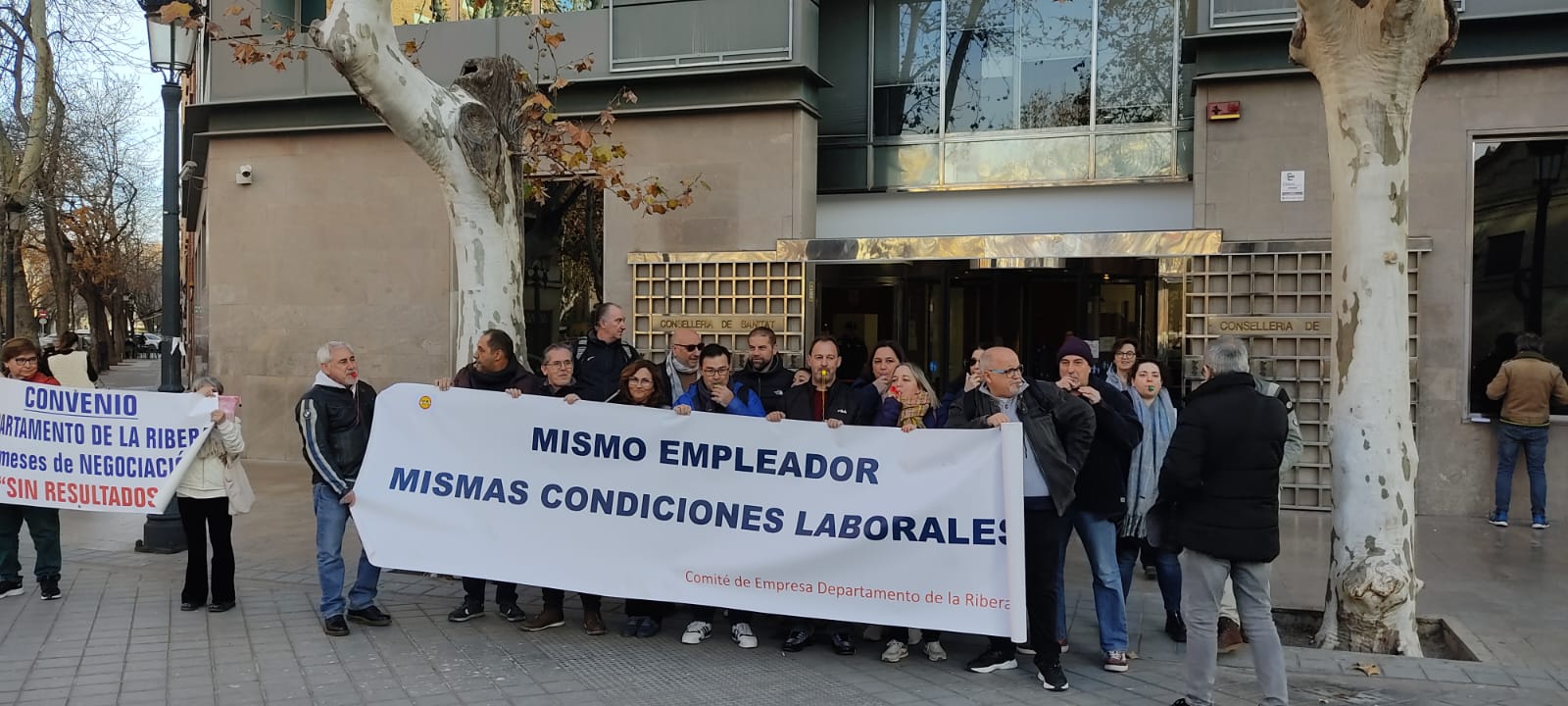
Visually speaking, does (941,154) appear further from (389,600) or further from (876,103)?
(389,600)

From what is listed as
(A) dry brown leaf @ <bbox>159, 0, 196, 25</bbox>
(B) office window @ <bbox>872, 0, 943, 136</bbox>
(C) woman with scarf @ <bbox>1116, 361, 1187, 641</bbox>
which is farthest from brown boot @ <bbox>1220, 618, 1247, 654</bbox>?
(B) office window @ <bbox>872, 0, 943, 136</bbox>

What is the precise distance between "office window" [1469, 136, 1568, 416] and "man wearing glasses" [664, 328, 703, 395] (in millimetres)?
7807

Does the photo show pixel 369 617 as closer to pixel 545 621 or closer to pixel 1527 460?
pixel 545 621

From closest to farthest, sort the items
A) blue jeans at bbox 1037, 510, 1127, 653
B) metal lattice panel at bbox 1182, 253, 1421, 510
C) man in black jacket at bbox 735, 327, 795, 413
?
blue jeans at bbox 1037, 510, 1127, 653 < man in black jacket at bbox 735, 327, 795, 413 < metal lattice panel at bbox 1182, 253, 1421, 510

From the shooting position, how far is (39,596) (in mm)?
7047

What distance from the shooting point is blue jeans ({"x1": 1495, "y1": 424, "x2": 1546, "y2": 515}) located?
9.66m

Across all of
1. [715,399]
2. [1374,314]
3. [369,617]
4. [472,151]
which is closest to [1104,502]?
[1374,314]

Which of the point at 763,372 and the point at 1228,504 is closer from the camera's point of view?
the point at 1228,504

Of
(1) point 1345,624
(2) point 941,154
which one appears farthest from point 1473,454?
(2) point 941,154

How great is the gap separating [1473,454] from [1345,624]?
18.3ft

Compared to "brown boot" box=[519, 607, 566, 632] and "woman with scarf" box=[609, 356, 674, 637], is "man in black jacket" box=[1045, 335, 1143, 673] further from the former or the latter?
"brown boot" box=[519, 607, 566, 632]

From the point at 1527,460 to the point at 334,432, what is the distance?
1026 centimetres

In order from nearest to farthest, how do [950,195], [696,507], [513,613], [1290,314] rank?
[696,507]
[513,613]
[1290,314]
[950,195]

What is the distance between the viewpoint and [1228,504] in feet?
15.8
